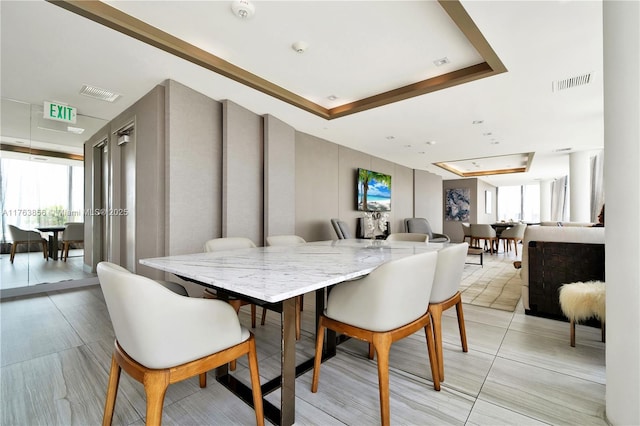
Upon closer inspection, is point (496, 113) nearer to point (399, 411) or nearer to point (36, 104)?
point (399, 411)

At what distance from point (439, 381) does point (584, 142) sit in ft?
21.8

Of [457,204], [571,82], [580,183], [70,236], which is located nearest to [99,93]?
[70,236]

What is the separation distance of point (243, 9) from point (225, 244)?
190 centimetres

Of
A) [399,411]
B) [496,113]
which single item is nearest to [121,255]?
[399,411]

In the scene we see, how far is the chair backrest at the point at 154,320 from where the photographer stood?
994mm

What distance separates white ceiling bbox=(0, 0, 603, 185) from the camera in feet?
7.43

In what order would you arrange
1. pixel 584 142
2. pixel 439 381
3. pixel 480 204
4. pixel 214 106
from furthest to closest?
pixel 480 204 → pixel 584 142 → pixel 214 106 → pixel 439 381

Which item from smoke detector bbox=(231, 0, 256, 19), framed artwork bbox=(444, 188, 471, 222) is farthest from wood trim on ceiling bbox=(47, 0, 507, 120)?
framed artwork bbox=(444, 188, 471, 222)

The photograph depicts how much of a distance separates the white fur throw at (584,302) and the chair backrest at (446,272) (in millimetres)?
1035

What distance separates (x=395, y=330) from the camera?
56.4 inches

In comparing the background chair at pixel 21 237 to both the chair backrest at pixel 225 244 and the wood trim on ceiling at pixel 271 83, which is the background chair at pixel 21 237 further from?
the chair backrest at pixel 225 244

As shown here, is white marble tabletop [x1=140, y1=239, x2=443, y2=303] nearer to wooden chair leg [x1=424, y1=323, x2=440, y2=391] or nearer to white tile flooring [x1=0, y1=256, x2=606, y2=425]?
wooden chair leg [x1=424, y1=323, x2=440, y2=391]

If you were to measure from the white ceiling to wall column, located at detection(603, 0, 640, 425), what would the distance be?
99 cm

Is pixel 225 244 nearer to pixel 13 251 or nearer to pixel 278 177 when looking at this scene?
pixel 278 177
